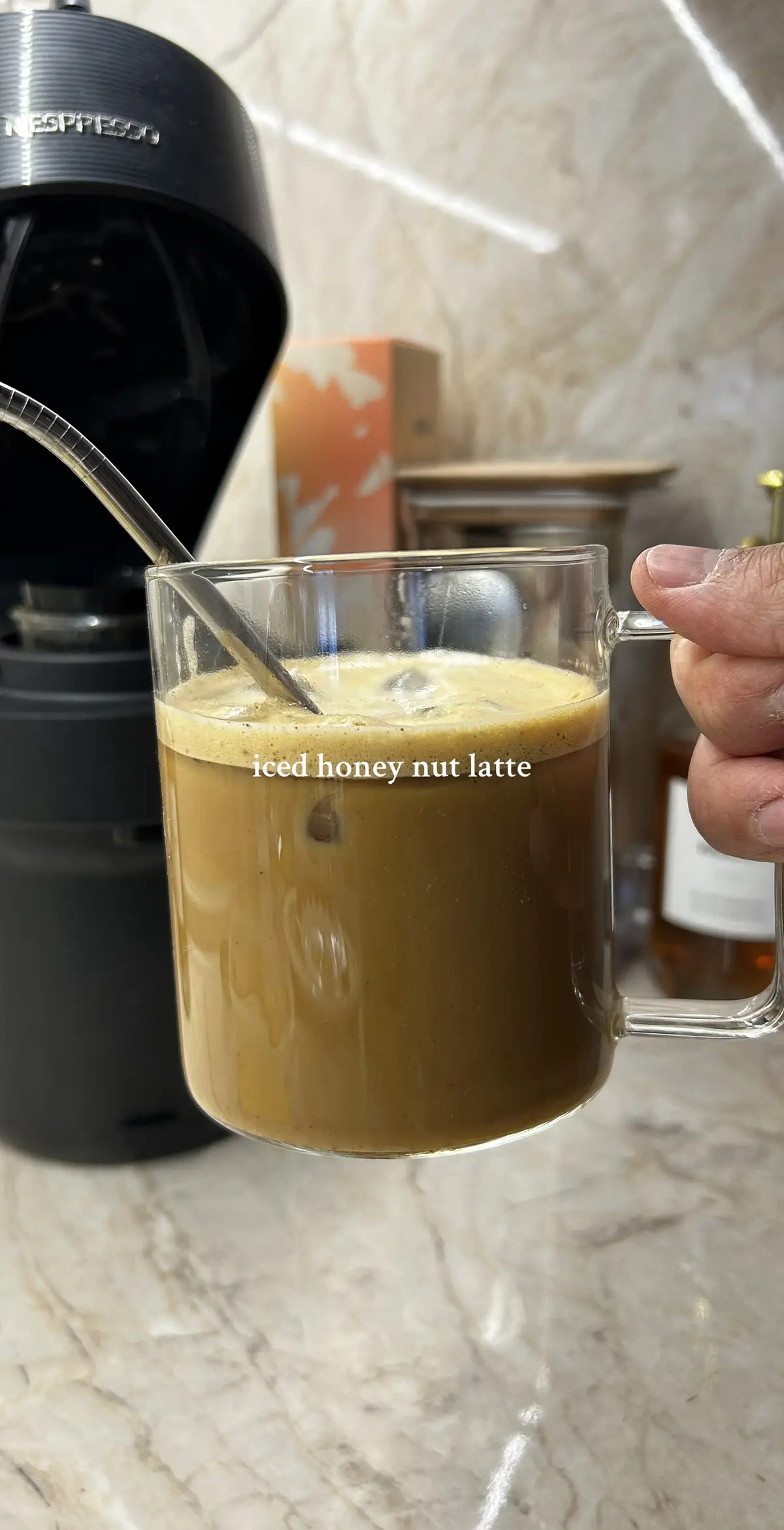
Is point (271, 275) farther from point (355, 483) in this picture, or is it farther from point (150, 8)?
point (150, 8)

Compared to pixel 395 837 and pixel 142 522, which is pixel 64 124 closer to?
pixel 142 522

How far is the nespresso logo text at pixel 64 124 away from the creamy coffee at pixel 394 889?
28 centimetres

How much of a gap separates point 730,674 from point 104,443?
0.42m

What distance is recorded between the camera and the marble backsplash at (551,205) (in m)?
0.76

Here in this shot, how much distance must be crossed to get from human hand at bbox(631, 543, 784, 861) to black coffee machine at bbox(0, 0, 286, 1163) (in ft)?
0.89

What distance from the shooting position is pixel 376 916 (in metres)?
0.37

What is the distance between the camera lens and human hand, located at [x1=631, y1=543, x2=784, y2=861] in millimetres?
413

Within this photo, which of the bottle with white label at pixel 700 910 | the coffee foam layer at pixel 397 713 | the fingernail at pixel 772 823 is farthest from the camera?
the bottle with white label at pixel 700 910

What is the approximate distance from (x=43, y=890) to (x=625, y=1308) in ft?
1.19

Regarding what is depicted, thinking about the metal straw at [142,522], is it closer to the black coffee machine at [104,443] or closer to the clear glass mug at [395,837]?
the clear glass mug at [395,837]

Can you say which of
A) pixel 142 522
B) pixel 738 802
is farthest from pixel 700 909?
pixel 142 522

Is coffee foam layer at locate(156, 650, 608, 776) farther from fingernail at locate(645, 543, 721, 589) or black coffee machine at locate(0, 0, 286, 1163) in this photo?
black coffee machine at locate(0, 0, 286, 1163)

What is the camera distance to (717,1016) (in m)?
0.48

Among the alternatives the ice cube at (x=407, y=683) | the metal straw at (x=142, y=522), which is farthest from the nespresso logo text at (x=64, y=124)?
the ice cube at (x=407, y=683)
